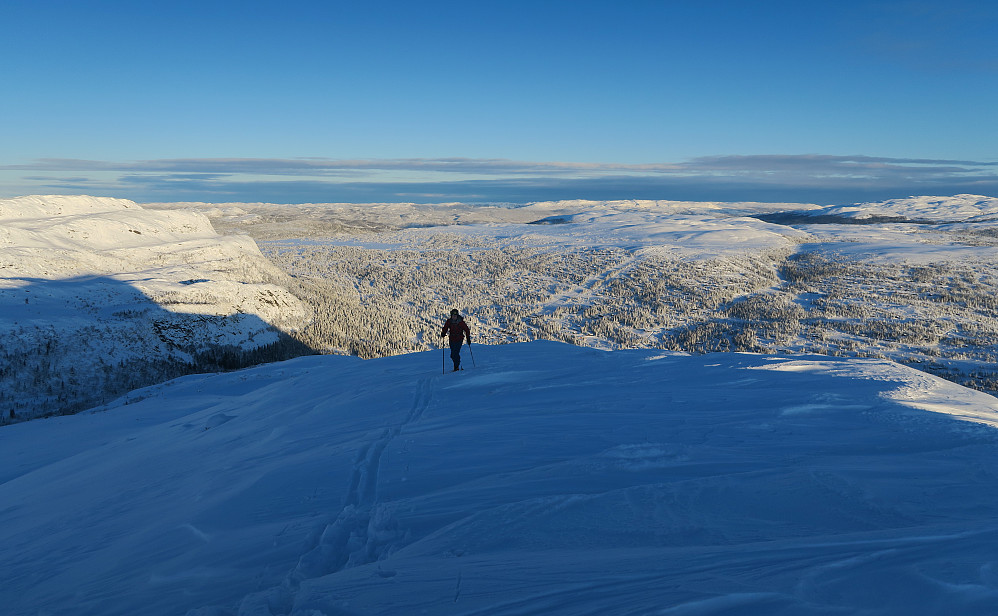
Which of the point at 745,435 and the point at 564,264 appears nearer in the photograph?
the point at 745,435

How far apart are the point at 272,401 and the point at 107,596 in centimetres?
1055

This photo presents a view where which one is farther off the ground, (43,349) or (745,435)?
(745,435)

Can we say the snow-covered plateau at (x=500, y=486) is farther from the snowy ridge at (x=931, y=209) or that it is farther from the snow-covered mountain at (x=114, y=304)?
the snowy ridge at (x=931, y=209)

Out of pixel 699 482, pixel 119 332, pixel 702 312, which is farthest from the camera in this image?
pixel 702 312

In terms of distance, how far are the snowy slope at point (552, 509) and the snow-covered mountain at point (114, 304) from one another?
613 inches

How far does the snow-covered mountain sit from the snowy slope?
15579 mm

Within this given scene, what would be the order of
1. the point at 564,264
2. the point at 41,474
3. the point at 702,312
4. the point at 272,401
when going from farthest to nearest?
1. the point at 564,264
2. the point at 702,312
3. the point at 272,401
4. the point at 41,474

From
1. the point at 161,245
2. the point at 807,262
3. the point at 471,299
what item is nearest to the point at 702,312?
the point at 471,299

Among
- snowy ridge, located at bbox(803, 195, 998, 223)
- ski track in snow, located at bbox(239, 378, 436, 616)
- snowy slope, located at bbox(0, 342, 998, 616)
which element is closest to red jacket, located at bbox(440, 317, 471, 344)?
snowy slope, located at bbox(0, 342, 998, 616)

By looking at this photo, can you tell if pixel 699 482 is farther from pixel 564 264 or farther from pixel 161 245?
pixel 564 264

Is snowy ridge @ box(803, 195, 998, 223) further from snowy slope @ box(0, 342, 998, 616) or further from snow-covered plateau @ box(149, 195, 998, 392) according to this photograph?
snowy slope @ box(0, 342, 998, 616)

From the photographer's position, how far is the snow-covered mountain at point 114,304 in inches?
952

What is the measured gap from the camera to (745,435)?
771 cm

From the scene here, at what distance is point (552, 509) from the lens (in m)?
5.50
